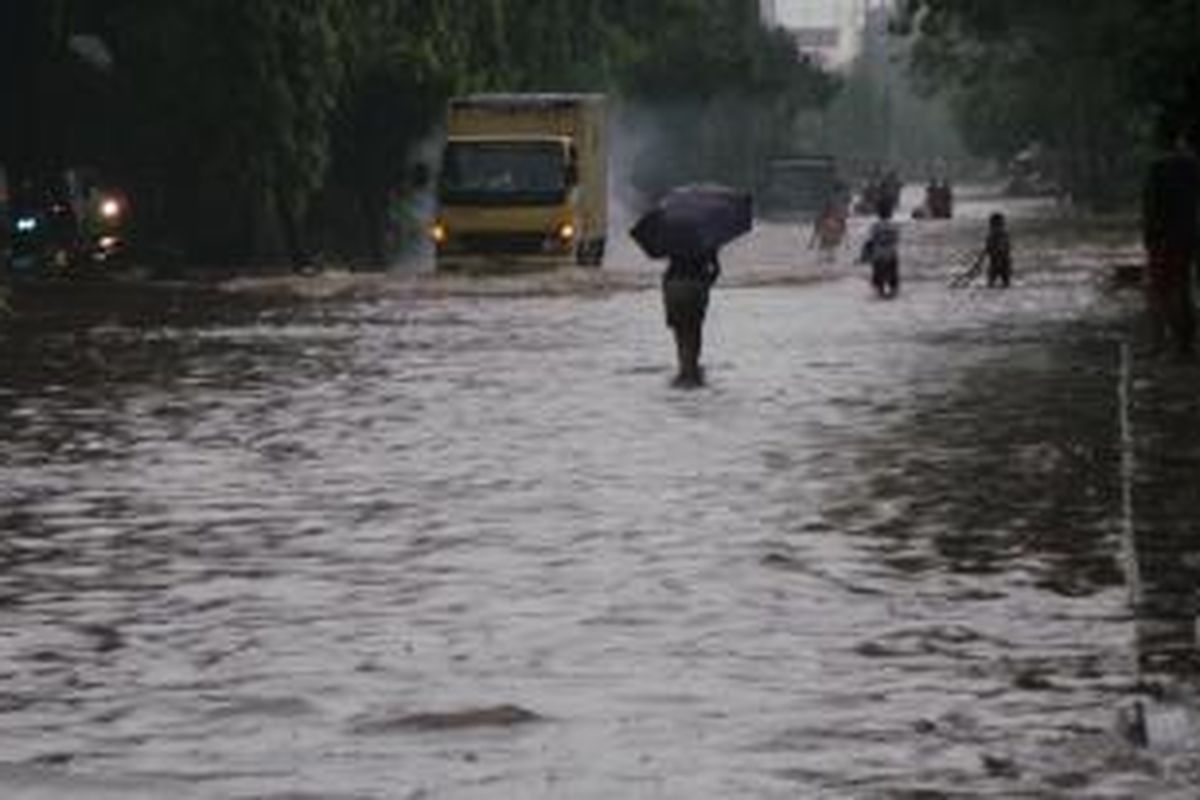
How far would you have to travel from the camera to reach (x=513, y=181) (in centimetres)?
4819

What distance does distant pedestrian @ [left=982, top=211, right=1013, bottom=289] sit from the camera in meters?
39.7

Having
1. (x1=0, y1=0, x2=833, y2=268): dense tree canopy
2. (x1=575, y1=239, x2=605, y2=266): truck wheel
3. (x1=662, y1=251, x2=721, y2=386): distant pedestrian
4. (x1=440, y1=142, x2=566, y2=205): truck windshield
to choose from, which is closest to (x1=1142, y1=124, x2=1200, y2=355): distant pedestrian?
(x1=662, y1=251, x2=721, y2=386): distant pedestrian

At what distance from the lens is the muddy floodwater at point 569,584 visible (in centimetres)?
789

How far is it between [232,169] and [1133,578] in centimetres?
3903

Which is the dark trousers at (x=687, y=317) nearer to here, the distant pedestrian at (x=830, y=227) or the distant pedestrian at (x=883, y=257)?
the distant pedestrian at (x=883, y=257)

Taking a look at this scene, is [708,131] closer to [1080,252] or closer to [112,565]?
[1080,252]


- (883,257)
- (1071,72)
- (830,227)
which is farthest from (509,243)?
(1071,72)

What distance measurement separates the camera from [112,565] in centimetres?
1207

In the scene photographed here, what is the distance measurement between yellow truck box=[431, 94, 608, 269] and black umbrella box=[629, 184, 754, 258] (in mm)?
24232

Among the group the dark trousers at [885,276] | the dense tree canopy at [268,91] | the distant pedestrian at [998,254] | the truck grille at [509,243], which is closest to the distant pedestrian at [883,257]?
the dark trousers at [885,276]

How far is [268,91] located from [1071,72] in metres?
48.3

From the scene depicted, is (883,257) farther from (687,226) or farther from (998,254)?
(687,226)

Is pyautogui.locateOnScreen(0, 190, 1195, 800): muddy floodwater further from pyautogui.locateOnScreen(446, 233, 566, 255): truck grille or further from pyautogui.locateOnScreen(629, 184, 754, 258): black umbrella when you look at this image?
pyautogui.locateOnScreen(446, 233, 566, 255): truck grille

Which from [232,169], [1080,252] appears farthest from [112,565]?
[1080,252]
